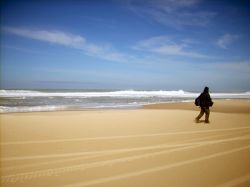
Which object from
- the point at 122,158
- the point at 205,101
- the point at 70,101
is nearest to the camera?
the point at 122,158

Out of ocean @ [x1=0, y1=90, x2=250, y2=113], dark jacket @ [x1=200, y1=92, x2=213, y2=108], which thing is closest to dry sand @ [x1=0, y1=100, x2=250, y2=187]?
dark jacket @ [x1=200, y1=92, x2=213, y2=108]

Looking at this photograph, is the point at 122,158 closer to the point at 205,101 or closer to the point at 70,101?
the point at 205,101

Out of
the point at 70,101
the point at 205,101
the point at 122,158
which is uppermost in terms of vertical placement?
the point at 205,101

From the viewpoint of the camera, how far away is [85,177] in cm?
436

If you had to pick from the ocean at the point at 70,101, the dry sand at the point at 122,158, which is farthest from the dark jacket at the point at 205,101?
the ocean at the point at 70,101

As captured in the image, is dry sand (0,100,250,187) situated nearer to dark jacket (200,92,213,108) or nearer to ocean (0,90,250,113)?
dark jacket (200,92,213,108)

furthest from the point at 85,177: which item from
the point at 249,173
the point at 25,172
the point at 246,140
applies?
the point at 246,140

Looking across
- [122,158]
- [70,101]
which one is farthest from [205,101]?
[70,101]

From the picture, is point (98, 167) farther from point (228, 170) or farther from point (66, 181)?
point (228, 170)

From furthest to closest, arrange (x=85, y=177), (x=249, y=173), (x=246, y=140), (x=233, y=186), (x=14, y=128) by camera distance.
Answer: (x=14, y=128), (x=246, y=140), (x=249, y=173), (x=85, y=177), (x=233, y=186)

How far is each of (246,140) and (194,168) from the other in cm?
350

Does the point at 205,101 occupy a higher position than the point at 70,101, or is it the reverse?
the point at 205,101

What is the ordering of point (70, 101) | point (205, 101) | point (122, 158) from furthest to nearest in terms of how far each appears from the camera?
point (70, 101), point (205, 101), point (122, 158)

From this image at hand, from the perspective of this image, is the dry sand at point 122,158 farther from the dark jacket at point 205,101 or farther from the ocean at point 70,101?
the ocean at point 70,101
